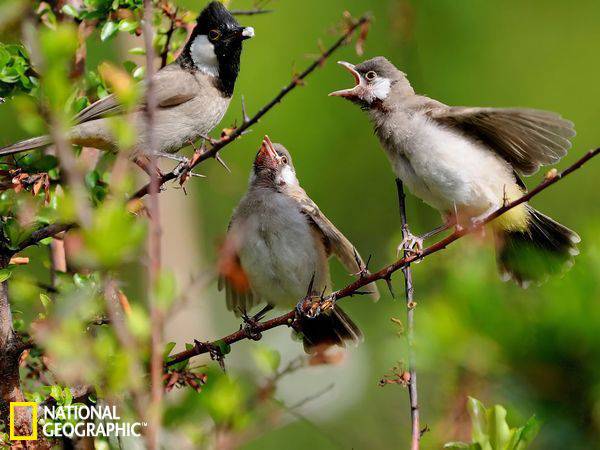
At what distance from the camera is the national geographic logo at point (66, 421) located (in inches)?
94.7

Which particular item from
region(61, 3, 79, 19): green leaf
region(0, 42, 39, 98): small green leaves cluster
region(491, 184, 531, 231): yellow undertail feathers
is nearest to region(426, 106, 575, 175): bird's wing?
region(491, 184, 531, 231): yellow undertail feathers

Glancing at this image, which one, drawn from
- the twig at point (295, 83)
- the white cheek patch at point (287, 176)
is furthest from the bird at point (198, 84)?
the twig at point (295, 83)

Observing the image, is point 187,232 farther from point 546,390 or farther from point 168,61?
point 546,390

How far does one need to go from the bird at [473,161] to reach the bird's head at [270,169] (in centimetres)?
79

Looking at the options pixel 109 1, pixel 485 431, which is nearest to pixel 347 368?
pixel 109 1

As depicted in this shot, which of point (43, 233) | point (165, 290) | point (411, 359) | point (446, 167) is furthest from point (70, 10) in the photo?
point (165, 290)

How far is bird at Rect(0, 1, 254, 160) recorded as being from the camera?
4.22 meters

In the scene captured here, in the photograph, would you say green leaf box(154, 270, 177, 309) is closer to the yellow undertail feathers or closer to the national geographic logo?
the national geographic logo

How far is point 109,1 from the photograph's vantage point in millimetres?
3000

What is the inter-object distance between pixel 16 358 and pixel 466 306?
1589mm

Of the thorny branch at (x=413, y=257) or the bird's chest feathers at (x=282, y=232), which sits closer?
the thorny branch at (x=413, y=257)

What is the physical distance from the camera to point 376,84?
374cm

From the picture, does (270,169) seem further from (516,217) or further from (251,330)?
(251,330)

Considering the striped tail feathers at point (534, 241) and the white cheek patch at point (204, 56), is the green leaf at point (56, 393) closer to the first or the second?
the striped tail feathers at point (534, 241)
